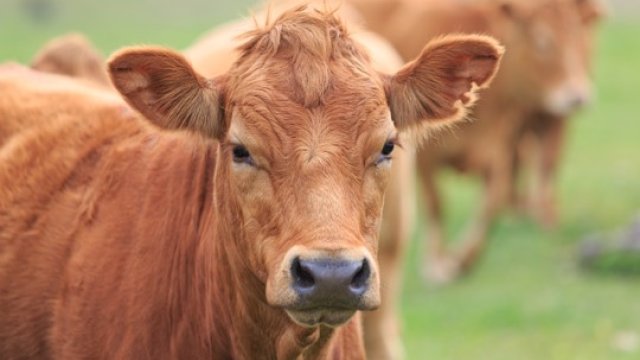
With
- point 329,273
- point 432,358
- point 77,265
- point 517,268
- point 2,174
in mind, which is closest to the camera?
point 329,273

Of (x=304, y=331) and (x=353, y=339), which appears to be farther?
(x=353, y=339)

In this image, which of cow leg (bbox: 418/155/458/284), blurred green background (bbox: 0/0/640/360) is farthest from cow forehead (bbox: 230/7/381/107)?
cow leg (bbox: 418/155/458/284)

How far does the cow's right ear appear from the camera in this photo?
5.99 m

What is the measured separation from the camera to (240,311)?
6.11 metres

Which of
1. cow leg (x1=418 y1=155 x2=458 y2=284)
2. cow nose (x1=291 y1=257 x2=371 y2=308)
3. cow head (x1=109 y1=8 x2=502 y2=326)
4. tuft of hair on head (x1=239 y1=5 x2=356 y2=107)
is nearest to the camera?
Result: cow nose (x1=291 y1=257 x2=371 y2=308)

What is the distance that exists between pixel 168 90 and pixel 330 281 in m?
1.15

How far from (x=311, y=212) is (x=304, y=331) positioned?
61 cm

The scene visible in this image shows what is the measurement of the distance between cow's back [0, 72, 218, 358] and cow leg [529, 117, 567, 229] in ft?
37.7

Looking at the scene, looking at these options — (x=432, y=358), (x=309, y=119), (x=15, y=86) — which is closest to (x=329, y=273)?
(x=309, y=119)

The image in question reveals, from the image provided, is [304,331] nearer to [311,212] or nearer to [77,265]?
[311,212]

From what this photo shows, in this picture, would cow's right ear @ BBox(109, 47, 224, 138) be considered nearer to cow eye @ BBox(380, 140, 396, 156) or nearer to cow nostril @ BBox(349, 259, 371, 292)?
cow eye @ BBox(380, 140, 396, 156)

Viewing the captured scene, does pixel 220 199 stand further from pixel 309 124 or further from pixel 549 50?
pixel 549 50

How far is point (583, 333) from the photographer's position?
41.8 feet

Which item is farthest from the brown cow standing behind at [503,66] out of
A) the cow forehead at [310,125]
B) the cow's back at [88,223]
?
the cow forehead at [310,125]
